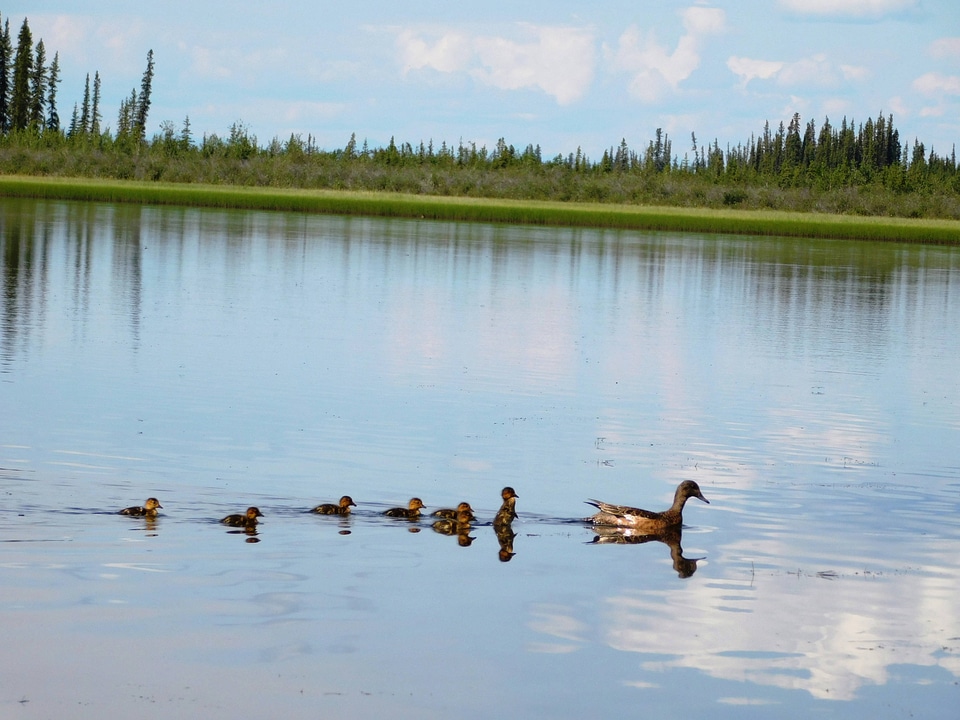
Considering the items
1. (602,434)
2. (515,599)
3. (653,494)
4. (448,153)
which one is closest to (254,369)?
(602,434)

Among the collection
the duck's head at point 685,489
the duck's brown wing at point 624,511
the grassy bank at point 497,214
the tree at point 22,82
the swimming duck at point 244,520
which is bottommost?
the swimming duck at point 244,520

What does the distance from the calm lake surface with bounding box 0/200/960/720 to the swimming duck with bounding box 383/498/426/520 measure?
0.68 feet

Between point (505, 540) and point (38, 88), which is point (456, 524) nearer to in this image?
point (505, 540)

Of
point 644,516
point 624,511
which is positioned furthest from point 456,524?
point 644,516

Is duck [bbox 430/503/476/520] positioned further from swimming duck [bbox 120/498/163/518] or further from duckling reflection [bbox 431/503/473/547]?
swimming duck [bbox 120/498/163/518]

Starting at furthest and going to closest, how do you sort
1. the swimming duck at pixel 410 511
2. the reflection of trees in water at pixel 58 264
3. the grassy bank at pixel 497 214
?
the grassy bank at pixel 497 214
the reflection of trees in water at pixel 58 264
the swimming duck at pixel 410 511

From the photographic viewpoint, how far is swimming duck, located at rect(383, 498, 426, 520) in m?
11.7

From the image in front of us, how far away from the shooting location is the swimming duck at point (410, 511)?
38.3 ft

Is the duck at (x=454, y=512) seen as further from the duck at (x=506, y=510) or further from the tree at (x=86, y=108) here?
the tree at (x=86, y=108)

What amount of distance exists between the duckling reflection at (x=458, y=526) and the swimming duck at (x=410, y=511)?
20 centimetres

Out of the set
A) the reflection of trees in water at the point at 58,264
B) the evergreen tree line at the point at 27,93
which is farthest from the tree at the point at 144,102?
the reflection of trees in water at the point at 58,264

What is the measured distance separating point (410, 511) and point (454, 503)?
1.10m

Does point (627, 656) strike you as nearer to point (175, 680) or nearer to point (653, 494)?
point (175, 680)

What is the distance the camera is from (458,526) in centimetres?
1169
